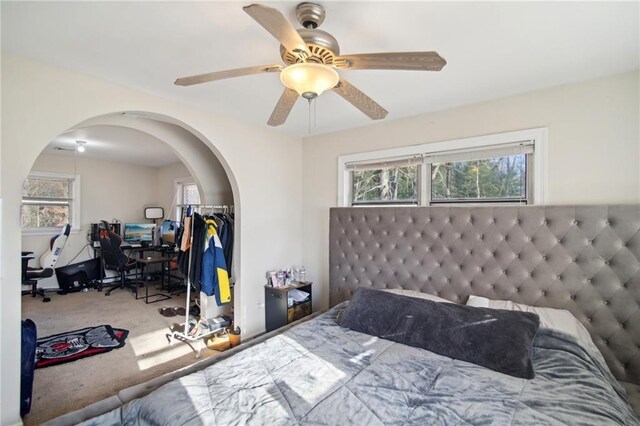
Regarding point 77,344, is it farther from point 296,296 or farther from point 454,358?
point 454,358

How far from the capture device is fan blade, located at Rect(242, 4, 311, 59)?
36.4 inches

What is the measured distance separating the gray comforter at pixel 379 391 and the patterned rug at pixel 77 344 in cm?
221

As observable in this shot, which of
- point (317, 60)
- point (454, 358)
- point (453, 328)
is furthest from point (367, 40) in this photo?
point (454, 358)

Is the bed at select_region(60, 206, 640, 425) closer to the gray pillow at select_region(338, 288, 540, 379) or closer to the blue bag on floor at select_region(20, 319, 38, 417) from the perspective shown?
the gray pillow at select_region(338, 288, 540, 379)

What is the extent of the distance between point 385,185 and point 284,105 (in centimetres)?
170

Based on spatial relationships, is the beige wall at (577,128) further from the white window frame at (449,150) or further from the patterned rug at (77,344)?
the patterned rug at (77,344)

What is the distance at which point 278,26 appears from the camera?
3.35ft

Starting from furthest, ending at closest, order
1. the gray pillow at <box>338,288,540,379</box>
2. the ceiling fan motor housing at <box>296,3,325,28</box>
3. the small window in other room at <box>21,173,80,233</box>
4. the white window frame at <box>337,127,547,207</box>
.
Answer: the small window in other room at <box>21,173,80,233</box>, the white window frame at <box>337,127,547,207</box>, the gray pillow at <box>338,288,540,379</box>, the ceiling fan motor housing at <box>296,3,325,28</box>

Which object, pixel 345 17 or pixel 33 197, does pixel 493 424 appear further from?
pixel 33 197

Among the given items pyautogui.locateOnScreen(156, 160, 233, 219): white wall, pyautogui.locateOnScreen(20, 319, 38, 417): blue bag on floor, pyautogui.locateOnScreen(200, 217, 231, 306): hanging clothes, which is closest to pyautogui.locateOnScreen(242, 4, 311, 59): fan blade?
pyautogui.locateOnScreen(200, 217, 231, 306): hanging clothes

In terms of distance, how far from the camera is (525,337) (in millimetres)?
1680

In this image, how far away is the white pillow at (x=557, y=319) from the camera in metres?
1.79

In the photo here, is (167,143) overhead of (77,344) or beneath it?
overhead

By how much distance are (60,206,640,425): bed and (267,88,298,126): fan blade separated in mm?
1452
